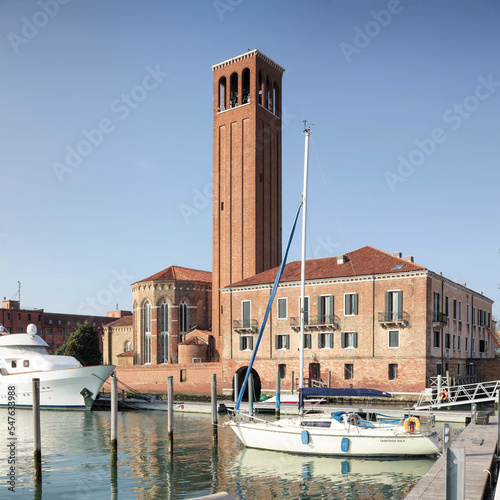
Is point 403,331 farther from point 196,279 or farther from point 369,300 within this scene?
point 196,279

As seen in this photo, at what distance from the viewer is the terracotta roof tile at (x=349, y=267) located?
4300 centimetres

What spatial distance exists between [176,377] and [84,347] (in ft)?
68.8

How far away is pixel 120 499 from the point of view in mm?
17109

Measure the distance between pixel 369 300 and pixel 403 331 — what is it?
10.8 ft

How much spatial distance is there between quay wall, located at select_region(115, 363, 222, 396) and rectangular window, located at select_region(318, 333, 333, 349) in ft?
32.8

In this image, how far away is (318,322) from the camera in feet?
148

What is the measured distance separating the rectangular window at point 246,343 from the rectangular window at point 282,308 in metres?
3.42

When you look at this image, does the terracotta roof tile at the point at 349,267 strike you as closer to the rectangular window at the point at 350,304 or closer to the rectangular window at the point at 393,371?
the rectangular window at the point at 350,304

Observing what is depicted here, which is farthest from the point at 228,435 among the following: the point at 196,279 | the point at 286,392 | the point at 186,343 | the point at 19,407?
the point at 196,279

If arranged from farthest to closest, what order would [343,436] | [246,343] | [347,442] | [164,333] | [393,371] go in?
[164,333] → [246,343] → [393,371] → [343,436] → [347,442]

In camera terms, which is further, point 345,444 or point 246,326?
point 246,326

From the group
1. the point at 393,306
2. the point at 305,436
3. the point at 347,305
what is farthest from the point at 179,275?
the point at 305,436

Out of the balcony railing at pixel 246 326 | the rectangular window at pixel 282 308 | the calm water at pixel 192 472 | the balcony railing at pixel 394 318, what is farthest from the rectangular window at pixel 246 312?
the calm water at pixel 192 472

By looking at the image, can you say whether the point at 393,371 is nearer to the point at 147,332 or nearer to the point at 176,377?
the point at 176,377
